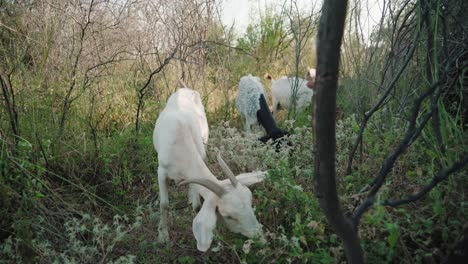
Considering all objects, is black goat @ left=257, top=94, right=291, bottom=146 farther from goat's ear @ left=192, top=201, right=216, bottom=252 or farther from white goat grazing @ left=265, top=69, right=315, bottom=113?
goat's ear @ left=192, top=201, right=216, bottom=252

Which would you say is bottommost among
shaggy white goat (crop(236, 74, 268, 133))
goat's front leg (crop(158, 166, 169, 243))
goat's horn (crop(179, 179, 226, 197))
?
goat's front leg (crop(158, 166, 169, 243))

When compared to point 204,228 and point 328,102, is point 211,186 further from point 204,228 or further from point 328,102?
point 328,102

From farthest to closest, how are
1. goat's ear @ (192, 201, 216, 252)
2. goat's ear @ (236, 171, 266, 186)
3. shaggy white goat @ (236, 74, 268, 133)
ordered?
shaggy white goat @ (236, 74, 268, 133), goat's ear @ (236, 171, 266, 186), goat's ear @ (192, 201, 216, 252)

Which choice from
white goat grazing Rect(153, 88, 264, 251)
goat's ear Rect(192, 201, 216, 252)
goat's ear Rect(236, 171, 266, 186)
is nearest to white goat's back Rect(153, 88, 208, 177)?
white goat grazing Rect(153, 88, 264, 251)

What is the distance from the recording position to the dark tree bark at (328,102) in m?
1.05

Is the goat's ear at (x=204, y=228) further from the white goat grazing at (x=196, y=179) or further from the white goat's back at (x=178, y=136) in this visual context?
the white goat's back at (x=178, y=136)

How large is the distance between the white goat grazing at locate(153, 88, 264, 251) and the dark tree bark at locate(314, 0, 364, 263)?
106 cm

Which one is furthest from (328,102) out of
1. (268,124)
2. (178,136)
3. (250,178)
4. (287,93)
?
(287,93)

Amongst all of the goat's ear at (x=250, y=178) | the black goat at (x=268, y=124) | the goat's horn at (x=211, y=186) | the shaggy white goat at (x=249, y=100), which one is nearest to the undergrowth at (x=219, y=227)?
the goat's ear at (x=250, y=178)

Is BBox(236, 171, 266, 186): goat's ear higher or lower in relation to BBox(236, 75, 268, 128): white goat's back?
lower

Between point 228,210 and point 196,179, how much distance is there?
0.83 ft

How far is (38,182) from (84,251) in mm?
733

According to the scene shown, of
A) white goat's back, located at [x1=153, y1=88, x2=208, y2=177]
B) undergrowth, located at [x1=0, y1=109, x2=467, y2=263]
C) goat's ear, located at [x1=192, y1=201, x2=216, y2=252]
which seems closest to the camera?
undergrowth, located at [x1=0, y1=109, x2=467, y2=263]

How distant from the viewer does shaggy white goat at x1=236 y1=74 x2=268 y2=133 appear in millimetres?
4891
